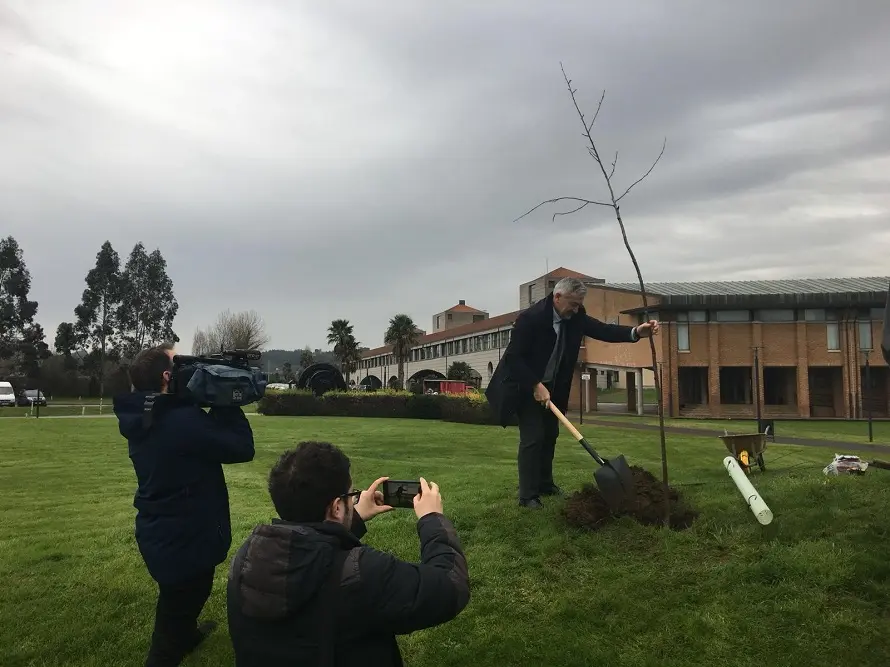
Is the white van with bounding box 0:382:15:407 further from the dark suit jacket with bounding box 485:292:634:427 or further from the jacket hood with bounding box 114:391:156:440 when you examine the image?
the jacket hood with bounding box 114:391:156:440

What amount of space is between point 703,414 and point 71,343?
6353cm

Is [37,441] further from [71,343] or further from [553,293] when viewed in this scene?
[71,343]

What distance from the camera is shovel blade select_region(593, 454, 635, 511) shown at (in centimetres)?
474

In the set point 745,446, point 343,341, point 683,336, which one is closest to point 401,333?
point 343,341

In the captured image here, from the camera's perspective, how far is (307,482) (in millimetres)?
1998

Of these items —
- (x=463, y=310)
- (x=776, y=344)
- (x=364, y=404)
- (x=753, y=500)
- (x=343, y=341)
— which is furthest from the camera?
(x=463, y=310)

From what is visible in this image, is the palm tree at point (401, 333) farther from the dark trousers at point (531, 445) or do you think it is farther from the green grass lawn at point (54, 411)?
the dark trousers at point (531, 445)

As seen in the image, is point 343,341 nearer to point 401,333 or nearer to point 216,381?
point 401,333

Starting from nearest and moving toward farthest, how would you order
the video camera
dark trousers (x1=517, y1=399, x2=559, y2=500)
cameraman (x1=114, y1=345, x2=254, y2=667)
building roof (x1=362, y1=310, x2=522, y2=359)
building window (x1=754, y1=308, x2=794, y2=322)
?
the video camera
cameraman (x1=114, y1=345, x2=254, y2=667)
dark trousers (x1=517, y1=399, x2=559, y2=500)
building window (x1=754, y1=308, x2=794, y2=322)
building roof (x1=362, y1=310, x2=522, y2=359)

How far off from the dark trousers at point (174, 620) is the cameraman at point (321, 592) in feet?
5.75

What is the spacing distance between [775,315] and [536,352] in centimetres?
4296

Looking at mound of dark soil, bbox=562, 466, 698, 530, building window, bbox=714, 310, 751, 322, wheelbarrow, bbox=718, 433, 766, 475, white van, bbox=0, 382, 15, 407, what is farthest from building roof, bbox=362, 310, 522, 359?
mound of dark soil, bbox=562, 466, 698, 530

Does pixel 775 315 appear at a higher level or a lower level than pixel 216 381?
higher

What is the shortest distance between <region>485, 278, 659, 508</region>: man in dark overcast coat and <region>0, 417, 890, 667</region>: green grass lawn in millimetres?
486
